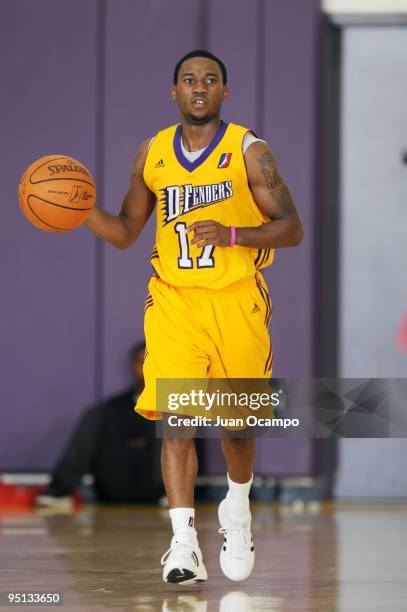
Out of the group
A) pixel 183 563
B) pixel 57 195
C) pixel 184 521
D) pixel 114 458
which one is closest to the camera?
pixel 183 563

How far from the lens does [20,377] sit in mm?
7434

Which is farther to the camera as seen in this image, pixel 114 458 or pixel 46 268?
pixel 46 268

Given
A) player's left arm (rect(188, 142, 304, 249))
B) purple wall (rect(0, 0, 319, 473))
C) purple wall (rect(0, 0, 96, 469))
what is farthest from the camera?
purple wall (rect(0, 0, 96, 469))

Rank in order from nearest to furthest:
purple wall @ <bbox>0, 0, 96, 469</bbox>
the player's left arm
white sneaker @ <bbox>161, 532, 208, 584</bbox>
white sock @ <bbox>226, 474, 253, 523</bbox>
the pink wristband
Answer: white sneaker @ <bbox>161, 532, 208, 584</bbox> → the pink wristband → the player's left arm → white sock @ <bbox>226, 474, 253, 523</bbox> → purple wall @ <bbox>0, 0, 96, 469</bbox>

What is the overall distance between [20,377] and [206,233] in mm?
3867

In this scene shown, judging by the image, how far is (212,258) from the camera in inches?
160

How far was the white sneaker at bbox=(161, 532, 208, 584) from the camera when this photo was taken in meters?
3.75

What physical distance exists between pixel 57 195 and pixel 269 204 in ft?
2.35

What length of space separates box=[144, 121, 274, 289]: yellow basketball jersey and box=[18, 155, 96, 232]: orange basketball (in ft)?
0.88

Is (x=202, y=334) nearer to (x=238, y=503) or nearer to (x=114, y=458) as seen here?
(x=238, y=503)

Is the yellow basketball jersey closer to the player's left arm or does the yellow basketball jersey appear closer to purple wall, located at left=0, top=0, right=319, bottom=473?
the player's left arm

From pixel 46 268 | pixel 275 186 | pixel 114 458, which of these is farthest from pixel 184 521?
pixel 46 268

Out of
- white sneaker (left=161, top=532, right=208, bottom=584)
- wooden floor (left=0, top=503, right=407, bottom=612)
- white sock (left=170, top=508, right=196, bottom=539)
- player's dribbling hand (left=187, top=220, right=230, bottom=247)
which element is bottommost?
wooden floor (left=0, top=503, right=407, bottom=612)

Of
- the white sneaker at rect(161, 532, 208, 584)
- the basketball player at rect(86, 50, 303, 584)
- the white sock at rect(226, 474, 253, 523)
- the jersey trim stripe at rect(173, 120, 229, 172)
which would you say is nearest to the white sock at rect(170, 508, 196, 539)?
the white sneaker at rect(161, 532, 208, 584)
